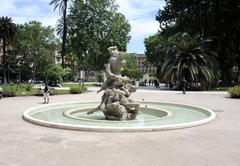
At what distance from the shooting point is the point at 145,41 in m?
87.3

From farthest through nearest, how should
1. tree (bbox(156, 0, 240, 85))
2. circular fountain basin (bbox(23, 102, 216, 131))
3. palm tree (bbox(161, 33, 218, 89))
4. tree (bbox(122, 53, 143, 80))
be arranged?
tree (bbox(122, 53, 143, 80)), tree (bbox(156, 0, 240, 85)), palm tree (bbox(161, 33, 218, 89)), circular fountain basin (bbox(23, 102, 216, 131))

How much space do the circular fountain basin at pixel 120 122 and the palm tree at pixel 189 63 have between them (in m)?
20.0

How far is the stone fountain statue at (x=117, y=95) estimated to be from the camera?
15086mm

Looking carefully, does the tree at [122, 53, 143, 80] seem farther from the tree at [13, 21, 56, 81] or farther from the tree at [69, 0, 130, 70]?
the tree at [13, 21, 56, 81]

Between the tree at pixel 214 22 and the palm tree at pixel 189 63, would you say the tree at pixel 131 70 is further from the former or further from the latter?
the palm tree at pixel 189 63

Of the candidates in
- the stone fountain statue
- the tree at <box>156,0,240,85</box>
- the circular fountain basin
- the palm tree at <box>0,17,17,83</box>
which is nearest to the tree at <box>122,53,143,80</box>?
the tree at <box>156,0,240,85</box>

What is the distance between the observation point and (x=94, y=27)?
48031 millimetres

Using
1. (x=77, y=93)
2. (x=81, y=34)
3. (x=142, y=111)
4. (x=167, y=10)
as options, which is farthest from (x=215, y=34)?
(x=142, y=111)

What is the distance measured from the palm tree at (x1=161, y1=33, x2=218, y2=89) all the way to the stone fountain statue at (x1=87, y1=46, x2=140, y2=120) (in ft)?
84.4

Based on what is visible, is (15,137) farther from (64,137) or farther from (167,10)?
(167,10)

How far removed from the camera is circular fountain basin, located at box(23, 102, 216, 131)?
1175cm

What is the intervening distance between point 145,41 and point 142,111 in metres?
69.8

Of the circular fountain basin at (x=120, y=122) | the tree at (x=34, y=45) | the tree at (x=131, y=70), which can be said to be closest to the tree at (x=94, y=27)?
the tree at (x=131, y=70)

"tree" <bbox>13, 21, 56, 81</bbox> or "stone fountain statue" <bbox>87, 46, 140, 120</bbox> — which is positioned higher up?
"tree" <bbox>13, 21, 56, 81</bbox>
